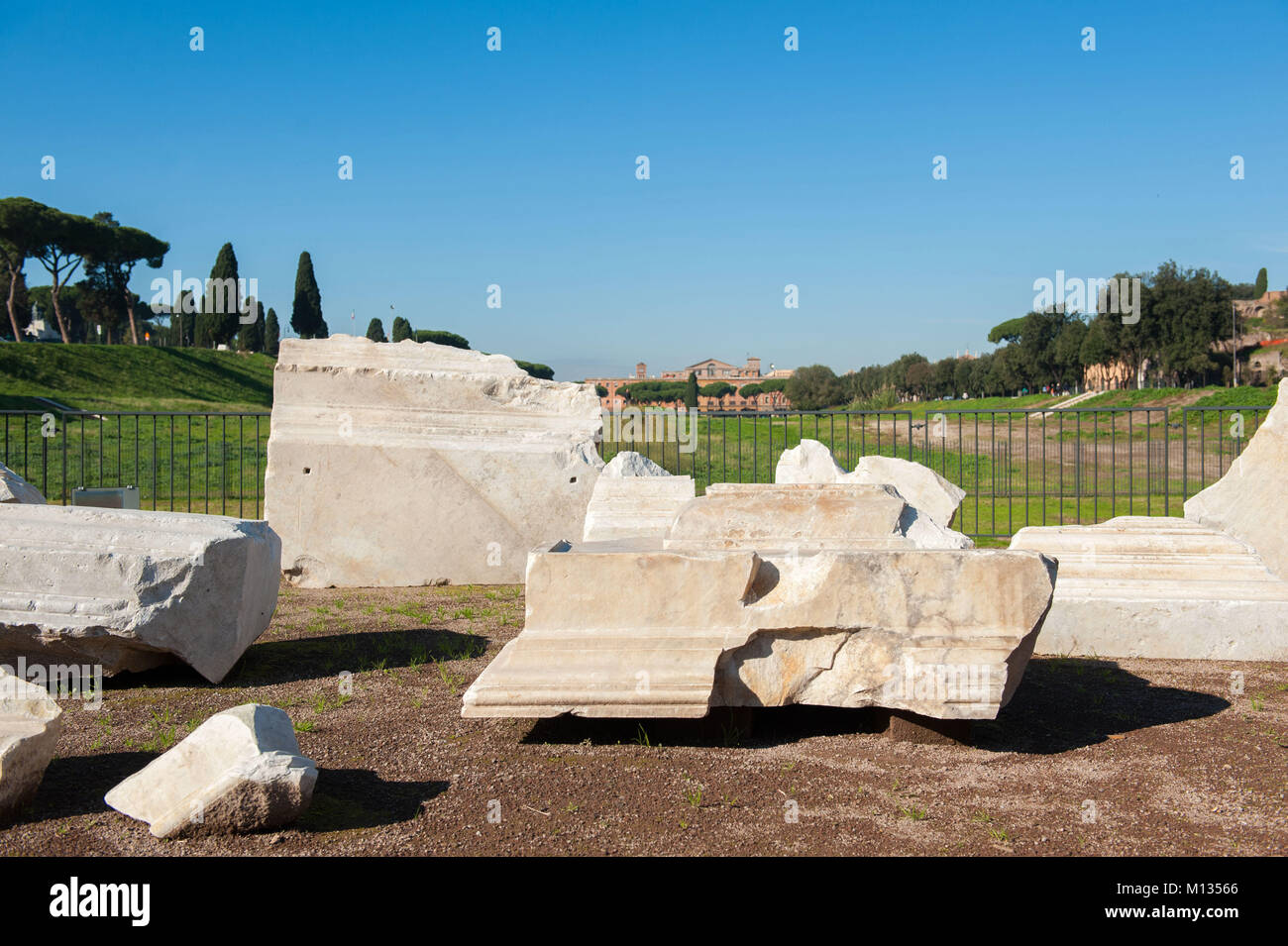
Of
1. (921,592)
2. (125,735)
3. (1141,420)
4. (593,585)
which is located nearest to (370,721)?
(125,735)

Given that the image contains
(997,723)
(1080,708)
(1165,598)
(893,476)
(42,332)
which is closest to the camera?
(997,723)

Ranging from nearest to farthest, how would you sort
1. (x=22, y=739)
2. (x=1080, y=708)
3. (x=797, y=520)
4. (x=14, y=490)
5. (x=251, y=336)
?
(x=22, y=739), (x=1080, y=708), (x=797, y=520), (x=14, y=490), (x=251, y=336)

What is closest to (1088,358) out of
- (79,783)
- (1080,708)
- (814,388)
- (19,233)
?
(814,388)

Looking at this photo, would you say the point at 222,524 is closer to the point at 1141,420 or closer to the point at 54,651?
the point at 54,651

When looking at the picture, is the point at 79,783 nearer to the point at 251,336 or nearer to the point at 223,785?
the point at 223,785

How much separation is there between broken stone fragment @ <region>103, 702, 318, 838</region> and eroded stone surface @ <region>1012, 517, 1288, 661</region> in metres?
3.87

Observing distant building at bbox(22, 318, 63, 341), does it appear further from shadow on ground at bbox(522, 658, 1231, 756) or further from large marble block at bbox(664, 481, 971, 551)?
shadow on ground at bbox(522, 658, 1231, 756)

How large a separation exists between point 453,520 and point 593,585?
12.9 feet

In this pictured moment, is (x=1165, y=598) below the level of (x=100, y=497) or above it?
below

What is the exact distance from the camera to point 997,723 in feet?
12.6

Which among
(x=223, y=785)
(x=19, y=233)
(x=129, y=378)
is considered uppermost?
(x=19, y=233)

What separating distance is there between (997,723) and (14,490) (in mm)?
5398

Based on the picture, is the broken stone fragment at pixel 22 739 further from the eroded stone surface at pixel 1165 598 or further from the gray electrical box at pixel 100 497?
the gray electrical box at pixel 100 497
